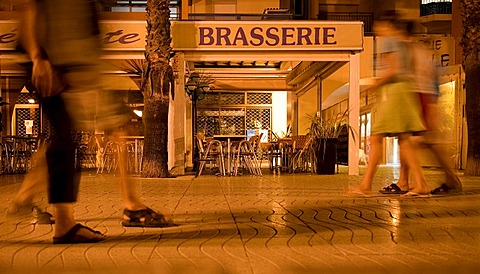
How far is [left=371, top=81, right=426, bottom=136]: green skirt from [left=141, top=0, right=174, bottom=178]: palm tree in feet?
17.6

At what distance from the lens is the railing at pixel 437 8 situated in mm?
25594

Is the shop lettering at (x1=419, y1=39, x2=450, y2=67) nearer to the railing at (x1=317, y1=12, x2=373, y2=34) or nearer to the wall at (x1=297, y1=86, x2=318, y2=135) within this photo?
the wall at (x1=297, y1=86, x2=318, y2=135)

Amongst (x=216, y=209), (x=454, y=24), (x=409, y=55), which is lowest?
(x=216, y=209)

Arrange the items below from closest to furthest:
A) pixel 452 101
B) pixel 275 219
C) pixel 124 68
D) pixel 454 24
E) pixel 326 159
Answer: pixel 275 219, pixel 326 159, pixel 452 101, pixel 124 68, pixel 454 24

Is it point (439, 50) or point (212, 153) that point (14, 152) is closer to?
point (212, 153)

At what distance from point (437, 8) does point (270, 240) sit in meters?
24.5

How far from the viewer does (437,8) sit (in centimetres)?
2567

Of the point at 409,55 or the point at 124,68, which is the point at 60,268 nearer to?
the point at 409,55

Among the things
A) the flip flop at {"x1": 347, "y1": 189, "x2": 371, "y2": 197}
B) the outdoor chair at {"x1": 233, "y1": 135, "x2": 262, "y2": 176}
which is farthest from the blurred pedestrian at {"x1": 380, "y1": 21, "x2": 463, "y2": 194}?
the outdoor chair at {"x1": 233, "y1": 135, "x2": 262, "y2": 176}

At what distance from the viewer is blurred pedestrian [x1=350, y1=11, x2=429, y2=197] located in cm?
645

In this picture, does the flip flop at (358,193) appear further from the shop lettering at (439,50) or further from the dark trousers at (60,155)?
the shop lettering at (439,50)

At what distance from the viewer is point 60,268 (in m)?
3.00

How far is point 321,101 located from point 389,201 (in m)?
12.2

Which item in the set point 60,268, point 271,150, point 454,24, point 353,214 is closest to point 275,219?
point 353,214
